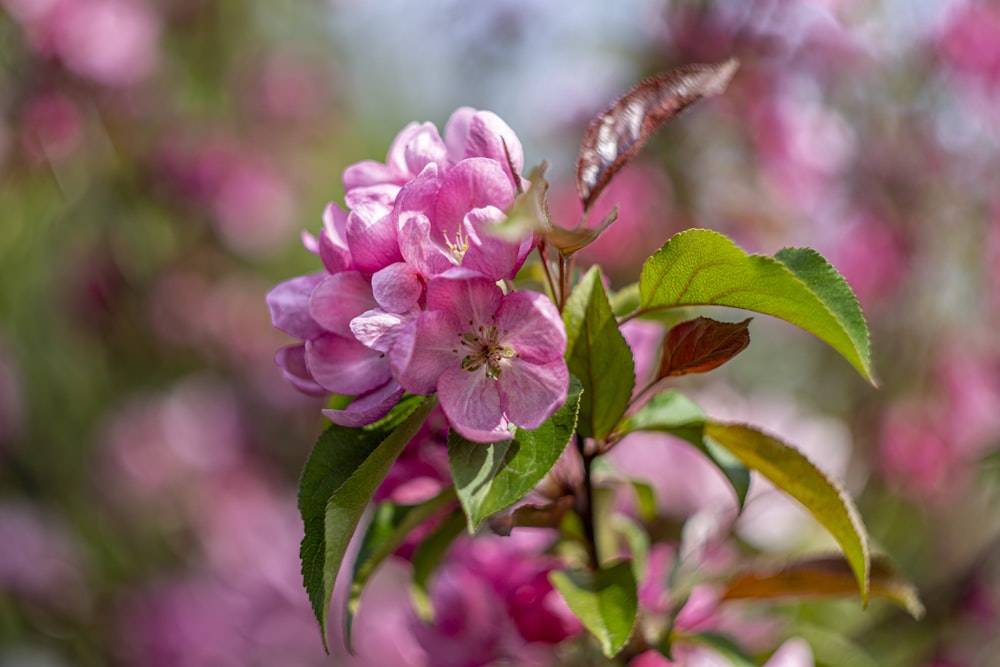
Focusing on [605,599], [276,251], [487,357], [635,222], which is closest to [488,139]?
[487,357]

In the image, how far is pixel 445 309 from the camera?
63 cm

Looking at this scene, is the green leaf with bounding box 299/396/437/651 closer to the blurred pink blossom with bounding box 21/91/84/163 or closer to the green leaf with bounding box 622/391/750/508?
the green leaf with bounding box 622/391/750/508

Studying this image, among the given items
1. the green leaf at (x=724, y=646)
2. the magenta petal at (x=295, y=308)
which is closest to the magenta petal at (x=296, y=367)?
the magenta petal at (x=295, y=308)

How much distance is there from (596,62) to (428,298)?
1.78 m

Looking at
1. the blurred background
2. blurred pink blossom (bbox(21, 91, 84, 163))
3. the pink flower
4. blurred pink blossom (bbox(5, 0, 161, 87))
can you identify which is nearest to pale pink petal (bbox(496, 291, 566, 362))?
the pink flower

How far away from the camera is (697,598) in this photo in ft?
3.12

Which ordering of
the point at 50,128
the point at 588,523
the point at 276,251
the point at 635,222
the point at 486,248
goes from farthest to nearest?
the point at 276,251 < the point at 50,128 < the point at 635,222 < the point at 588,523 < the point at 486,248

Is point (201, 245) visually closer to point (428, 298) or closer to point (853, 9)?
point (853, 9)

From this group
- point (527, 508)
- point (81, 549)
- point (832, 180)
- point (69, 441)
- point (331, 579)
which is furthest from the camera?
point (69, 441)

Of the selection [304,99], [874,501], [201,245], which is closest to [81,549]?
[201,245]

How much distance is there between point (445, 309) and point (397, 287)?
1.4 inches

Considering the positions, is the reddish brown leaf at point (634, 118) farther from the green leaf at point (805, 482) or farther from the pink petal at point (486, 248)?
the green leaf at point (805, 482)

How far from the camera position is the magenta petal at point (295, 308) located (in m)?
0.70

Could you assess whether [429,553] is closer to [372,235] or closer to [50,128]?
[372,235]
